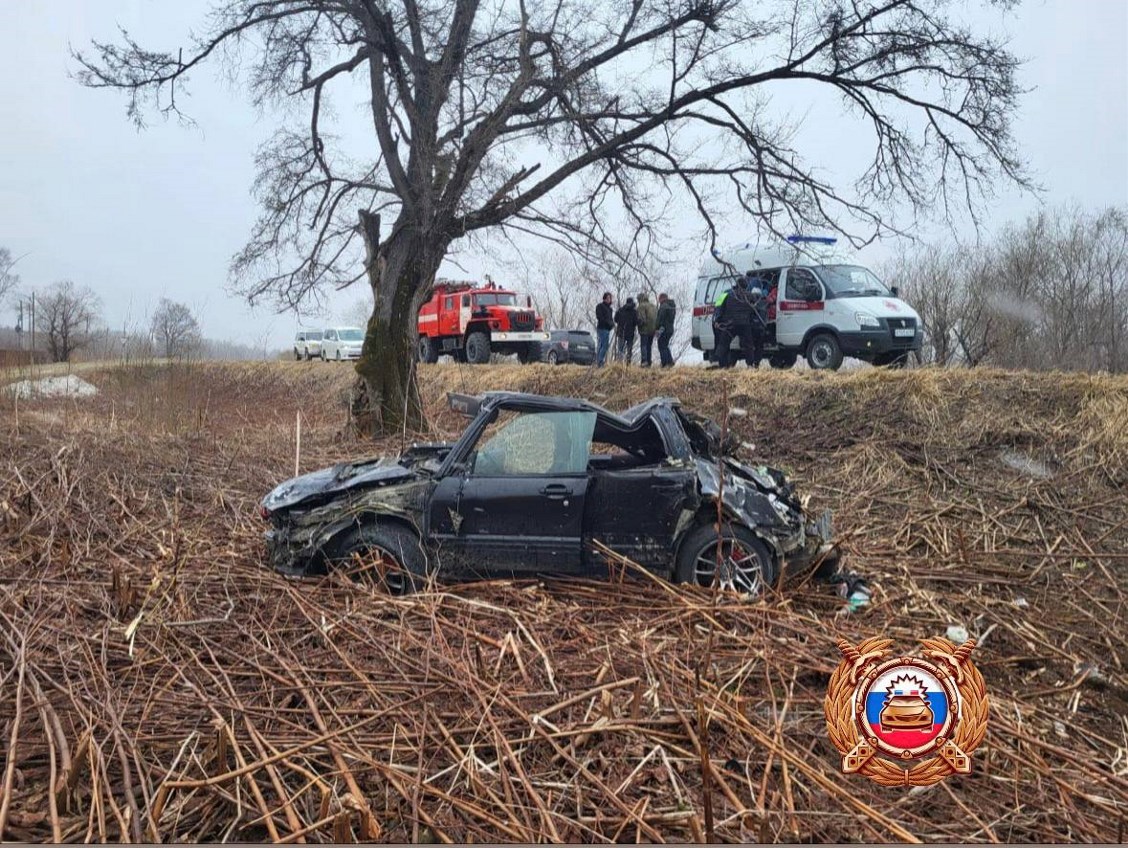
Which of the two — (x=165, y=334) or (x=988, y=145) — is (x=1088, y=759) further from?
(x=165, y=334)

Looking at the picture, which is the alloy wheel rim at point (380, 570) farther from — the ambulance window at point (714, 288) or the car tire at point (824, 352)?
the ambulance window at point (714, 288)

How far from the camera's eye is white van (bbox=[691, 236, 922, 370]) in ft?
43.6

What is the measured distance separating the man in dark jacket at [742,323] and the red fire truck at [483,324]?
787 centimetres

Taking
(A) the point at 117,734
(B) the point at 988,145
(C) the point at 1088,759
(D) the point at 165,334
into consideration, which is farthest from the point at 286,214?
(C) the point at 1088,759

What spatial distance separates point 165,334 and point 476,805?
11.2 meters

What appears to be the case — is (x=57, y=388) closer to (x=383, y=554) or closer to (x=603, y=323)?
(x=383, y=554)

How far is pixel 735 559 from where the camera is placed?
Answer: 4715 mm

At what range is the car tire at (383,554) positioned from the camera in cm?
489

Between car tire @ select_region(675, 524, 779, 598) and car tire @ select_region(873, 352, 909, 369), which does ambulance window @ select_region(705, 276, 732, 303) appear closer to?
car tire @ select_region(873, 352, 909, 369)

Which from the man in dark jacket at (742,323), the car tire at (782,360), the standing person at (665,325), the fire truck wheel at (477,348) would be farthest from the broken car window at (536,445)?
the fire truck wheel at (477,348)

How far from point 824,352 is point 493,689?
39.4ft

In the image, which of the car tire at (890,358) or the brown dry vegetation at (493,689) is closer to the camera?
the brown dry vegetation at (493,689)

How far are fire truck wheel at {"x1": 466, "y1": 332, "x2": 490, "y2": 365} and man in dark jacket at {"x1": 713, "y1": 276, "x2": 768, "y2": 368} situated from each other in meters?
8.31

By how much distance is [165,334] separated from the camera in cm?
1176
